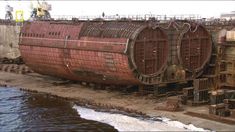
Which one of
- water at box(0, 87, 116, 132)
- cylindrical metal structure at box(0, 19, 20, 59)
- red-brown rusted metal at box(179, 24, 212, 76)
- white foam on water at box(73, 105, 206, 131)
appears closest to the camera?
white foam on water at box(73, 105, 206, 131)

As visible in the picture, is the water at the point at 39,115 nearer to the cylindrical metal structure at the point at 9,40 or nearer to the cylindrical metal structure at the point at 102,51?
the cylindrical metal structure at the point at 102,51

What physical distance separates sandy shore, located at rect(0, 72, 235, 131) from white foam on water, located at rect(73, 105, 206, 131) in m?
0.78

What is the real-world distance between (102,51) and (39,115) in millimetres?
8461

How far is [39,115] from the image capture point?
31.2 m

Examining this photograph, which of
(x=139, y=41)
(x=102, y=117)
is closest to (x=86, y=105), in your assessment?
(x=102, y=117)

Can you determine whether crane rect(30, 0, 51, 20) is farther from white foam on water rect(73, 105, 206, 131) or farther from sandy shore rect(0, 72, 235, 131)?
white foam on water rect(73, 105, 206, 131)

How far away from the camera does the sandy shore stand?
27953 mm

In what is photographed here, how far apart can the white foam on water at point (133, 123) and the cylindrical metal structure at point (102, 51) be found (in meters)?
5.72

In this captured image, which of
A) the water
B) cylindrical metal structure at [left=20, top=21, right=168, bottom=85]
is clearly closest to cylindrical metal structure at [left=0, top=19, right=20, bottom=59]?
cylindrical metal structure at [left=20, top=21, right=168, bottom=85]

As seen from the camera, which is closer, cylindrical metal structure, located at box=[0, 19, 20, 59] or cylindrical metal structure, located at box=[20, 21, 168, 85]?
cylindrical metal structure, located at box=[20, 21, 168, 85]

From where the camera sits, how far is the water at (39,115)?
27886 mm

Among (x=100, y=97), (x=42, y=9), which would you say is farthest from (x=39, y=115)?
(x=42, y=9)

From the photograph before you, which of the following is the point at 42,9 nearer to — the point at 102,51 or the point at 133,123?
the point at 102,51

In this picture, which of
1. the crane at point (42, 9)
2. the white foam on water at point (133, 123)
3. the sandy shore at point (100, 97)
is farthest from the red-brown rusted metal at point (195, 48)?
the crane at point (42, 9)
